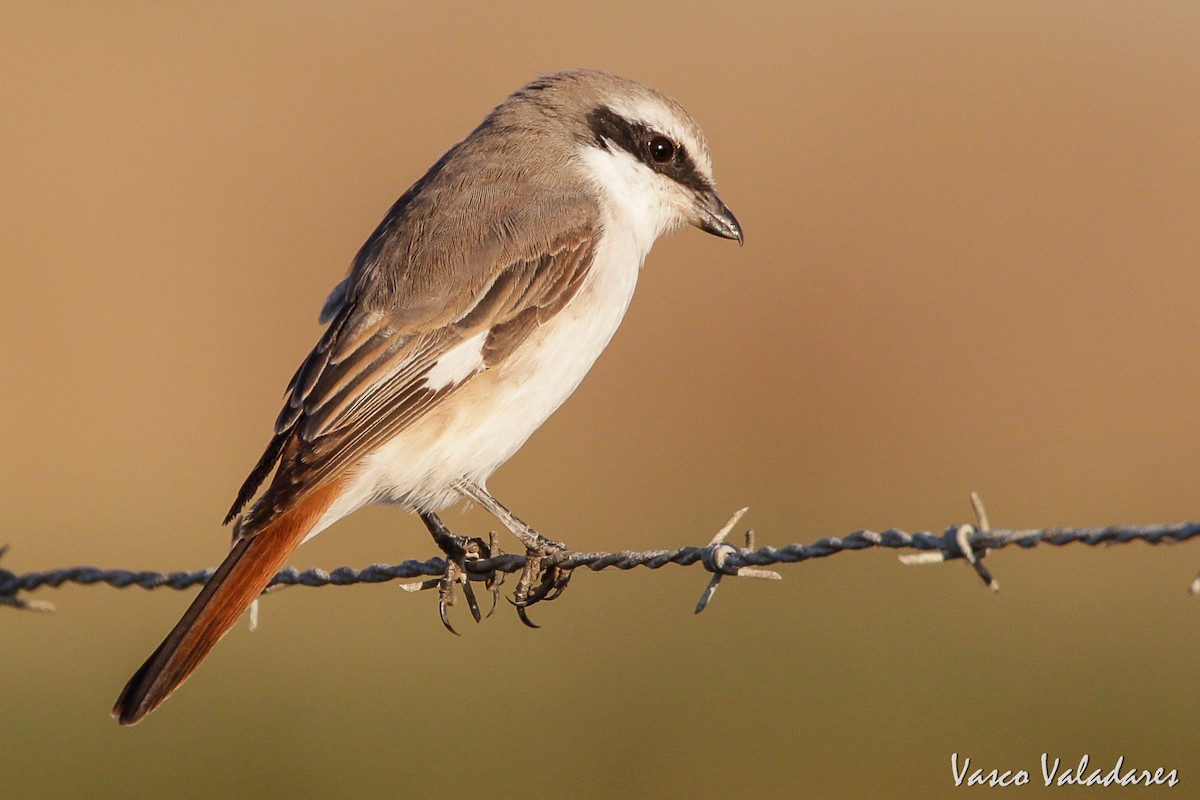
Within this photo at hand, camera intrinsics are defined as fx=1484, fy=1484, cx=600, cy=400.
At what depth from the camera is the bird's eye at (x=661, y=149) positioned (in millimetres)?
5445

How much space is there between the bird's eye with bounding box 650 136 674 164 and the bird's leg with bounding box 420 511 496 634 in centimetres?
154

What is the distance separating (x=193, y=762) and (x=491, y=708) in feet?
5.00

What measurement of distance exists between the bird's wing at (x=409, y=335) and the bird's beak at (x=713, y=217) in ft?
1.83

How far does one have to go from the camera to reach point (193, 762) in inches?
275

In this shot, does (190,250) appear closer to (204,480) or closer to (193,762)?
(204,480)

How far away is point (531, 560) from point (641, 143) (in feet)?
5.67

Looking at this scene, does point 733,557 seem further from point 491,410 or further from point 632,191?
point 632,191

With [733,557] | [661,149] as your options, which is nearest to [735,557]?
[733,557]

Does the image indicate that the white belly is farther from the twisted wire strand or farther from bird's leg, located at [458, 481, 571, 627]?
the twisted wire strand

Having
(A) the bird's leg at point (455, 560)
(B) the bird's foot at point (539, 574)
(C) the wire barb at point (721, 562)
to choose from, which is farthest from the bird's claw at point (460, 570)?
(C) the wire barb at point (721, 562)

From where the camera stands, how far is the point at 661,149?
5.45 metres

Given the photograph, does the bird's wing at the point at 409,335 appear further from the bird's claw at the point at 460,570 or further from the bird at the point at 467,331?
the bird's claw at the point at 460,570

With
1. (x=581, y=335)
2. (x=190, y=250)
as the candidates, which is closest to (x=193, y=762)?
(x=581, y=335)

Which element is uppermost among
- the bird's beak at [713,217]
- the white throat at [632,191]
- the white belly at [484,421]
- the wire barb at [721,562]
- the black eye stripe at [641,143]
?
the black eye stripe at [641,143]
